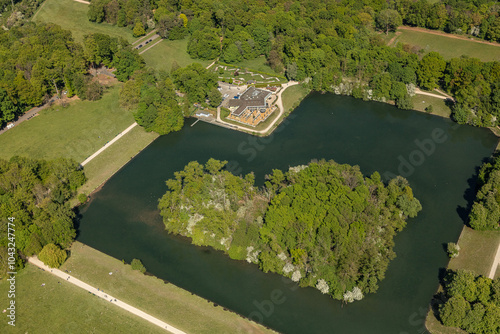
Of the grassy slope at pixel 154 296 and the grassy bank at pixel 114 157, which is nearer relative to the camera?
the grassy slope at pixel 154 296

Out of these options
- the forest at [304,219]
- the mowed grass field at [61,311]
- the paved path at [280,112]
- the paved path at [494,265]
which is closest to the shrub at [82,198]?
the mowed grass field at [61,311]

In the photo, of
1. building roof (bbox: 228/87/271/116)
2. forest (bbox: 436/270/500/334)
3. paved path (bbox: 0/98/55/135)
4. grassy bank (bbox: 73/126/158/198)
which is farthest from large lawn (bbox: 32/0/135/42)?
forest (bbox: 436/270/500/334)

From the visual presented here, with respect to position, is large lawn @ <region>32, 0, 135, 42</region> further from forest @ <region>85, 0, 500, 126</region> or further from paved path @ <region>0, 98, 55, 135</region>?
paved path @ <region>0, 98, 55, 135</region>

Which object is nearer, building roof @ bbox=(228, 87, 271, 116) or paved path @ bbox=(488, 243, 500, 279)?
paved path @ bbox=(488, 243, 500, 279)

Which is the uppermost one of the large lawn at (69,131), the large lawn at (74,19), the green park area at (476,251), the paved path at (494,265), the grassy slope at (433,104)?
the large lawn at (74,19)

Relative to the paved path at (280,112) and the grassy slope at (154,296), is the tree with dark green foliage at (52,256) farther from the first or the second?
the paved path at (280,112)

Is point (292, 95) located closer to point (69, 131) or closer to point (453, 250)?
point (69, 131)

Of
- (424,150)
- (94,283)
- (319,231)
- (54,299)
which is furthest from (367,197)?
(54,299)
